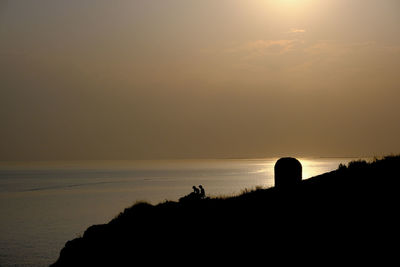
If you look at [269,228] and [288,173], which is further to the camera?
[288,173]

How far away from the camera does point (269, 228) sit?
25.0m

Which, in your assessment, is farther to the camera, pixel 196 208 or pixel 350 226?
pixel 196 208

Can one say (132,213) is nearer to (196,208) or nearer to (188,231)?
(196,208)

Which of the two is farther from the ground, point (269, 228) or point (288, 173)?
point (288, 173)

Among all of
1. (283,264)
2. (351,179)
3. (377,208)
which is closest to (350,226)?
(377,208)

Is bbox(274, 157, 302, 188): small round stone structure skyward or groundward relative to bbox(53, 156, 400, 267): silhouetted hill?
skyward

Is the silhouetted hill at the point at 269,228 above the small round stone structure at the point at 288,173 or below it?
below

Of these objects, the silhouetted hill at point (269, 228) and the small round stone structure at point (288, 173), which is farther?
the small round stone structure at point (288, 173)

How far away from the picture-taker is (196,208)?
30938 millimetres

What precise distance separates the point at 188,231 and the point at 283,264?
7.37m

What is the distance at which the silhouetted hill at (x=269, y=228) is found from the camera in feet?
72.3

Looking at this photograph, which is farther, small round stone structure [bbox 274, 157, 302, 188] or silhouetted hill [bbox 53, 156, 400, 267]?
small round stone structure [bbox 274, 157, 302, 188]

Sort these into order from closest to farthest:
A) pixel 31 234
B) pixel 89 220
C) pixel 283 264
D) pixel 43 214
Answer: pixel 283 264, pixel 31 234, pixel 89 220, pixel 43 214

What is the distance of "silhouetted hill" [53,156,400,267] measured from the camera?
72.3 ft
